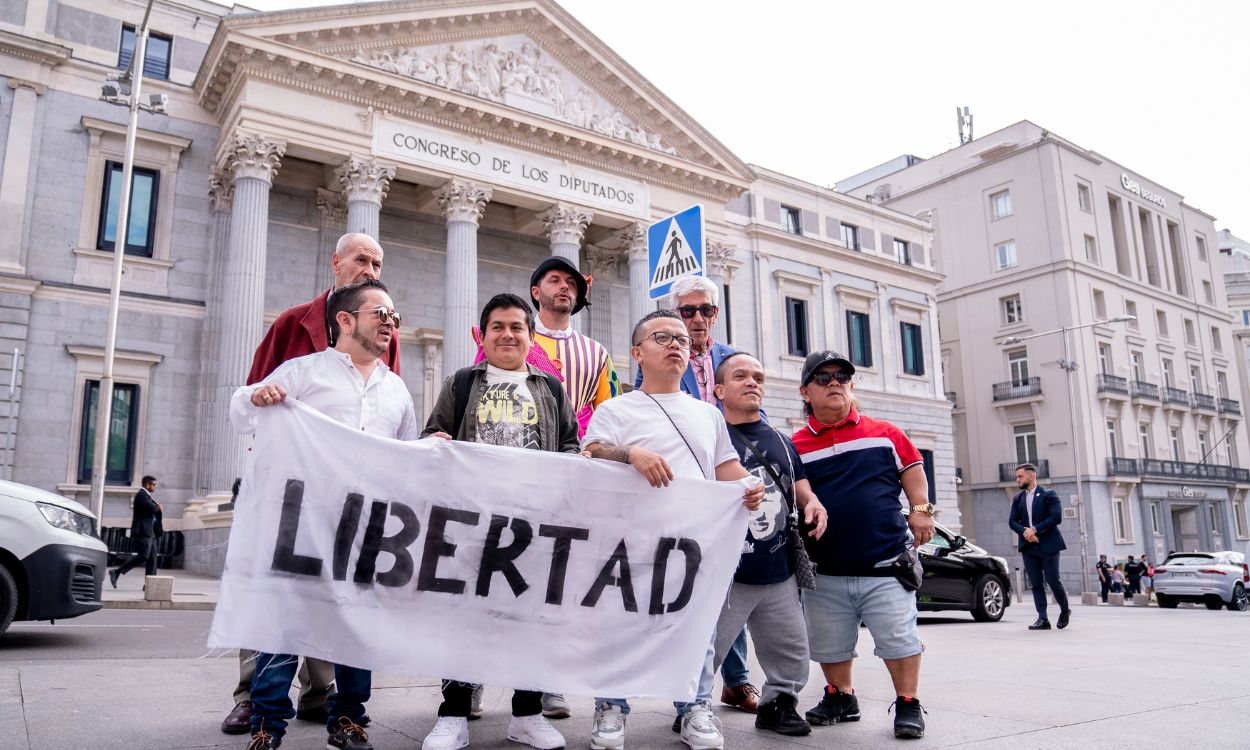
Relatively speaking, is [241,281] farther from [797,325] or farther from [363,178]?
[797,325]

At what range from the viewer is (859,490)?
182 inches

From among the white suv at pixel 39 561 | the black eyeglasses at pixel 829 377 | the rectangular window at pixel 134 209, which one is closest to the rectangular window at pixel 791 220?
the rectangular window at pixel 134 209

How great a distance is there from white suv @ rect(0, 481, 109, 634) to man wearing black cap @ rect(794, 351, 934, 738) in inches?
227

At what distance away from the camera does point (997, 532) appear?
43.2 m

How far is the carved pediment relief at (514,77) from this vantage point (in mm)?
23234

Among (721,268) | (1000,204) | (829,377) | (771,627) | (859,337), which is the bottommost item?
(771,627)

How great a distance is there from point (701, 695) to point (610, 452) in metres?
1.19

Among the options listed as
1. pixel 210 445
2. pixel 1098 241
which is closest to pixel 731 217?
pixel 210 445

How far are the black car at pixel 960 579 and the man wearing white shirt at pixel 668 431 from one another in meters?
9.67

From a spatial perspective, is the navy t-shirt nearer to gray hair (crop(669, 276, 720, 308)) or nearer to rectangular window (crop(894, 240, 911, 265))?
gray hair (crop(669, 276, 720, 308))

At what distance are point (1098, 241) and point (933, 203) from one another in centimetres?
876

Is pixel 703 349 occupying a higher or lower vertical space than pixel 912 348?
Answer: lower

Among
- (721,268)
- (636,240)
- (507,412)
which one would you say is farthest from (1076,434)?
(507,412)

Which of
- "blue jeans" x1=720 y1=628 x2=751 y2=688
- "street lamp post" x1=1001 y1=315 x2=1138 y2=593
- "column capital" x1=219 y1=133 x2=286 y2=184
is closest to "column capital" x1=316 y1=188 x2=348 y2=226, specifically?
"column capital" x1=219 y1=133 x2=286 y2=184
